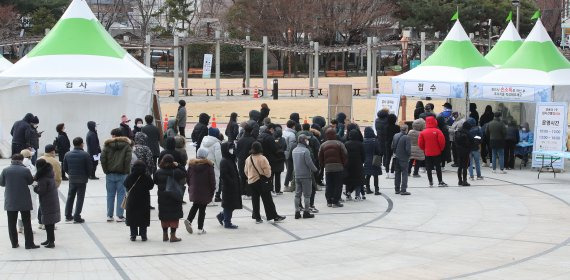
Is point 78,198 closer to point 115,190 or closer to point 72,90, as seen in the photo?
point 115,190

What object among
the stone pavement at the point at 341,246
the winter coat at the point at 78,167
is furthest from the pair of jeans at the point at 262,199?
the winter coat at the point at 78,167

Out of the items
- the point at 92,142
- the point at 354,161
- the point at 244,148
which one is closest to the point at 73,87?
the point at 92,142

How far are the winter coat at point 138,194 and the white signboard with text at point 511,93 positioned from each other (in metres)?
12.6

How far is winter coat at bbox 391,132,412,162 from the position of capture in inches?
689

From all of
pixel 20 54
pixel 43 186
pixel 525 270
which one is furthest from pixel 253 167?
pixel 20 54

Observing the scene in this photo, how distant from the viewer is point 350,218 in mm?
15289

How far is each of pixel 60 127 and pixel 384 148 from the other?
7.09m

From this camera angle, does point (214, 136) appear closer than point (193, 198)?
No

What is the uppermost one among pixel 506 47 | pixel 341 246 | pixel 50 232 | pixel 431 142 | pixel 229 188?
pixel 506 47

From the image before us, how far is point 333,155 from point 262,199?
5.63 ft

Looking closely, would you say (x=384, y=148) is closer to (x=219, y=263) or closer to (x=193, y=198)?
(x=193, y=198)

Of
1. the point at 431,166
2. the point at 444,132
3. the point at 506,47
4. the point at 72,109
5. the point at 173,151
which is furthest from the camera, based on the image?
the point at 506,47

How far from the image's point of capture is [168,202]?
511 inches

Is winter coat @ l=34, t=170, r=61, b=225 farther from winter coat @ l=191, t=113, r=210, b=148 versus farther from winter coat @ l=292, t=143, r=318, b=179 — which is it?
winter coat @ l=191, t=113, r=210, b=148
